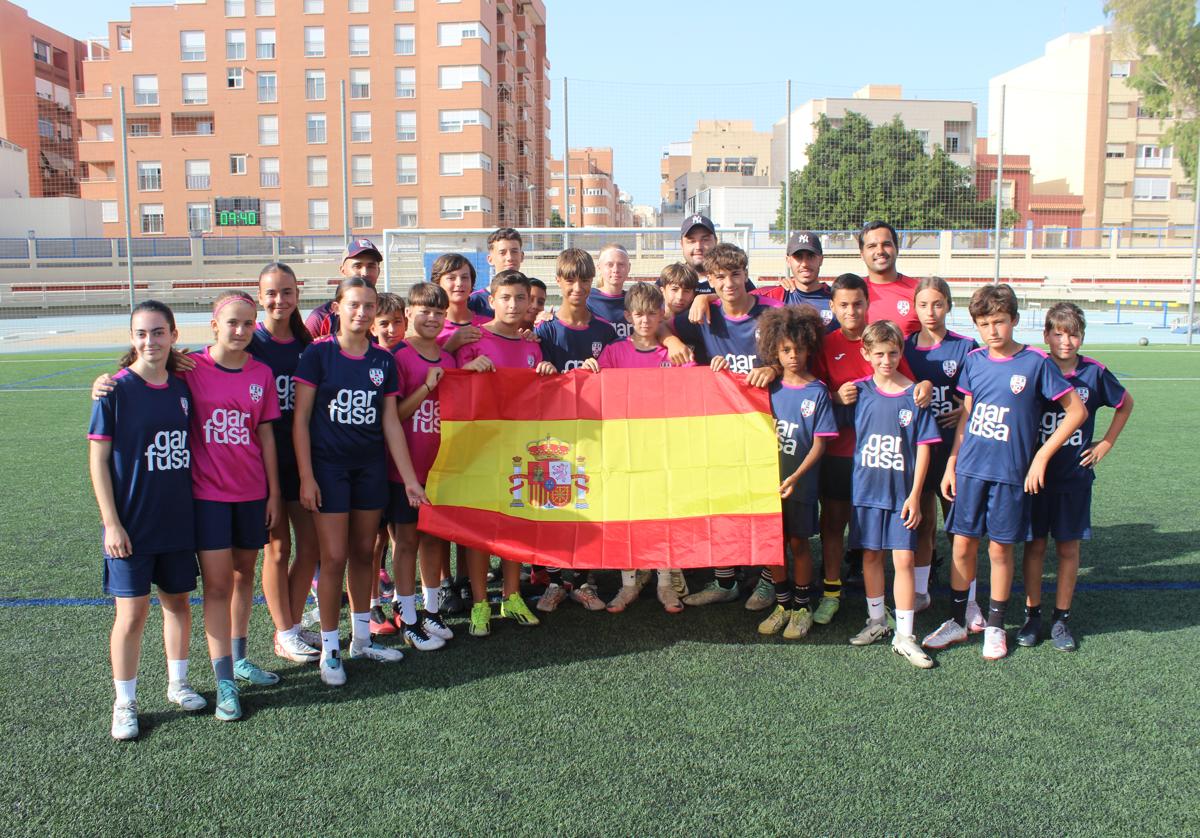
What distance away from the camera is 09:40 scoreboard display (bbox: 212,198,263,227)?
33.6m

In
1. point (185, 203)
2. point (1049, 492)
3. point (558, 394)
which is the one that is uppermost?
point (185, 203)

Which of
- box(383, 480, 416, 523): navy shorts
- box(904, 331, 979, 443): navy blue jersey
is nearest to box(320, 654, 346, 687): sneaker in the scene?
box(383, 480, 416, 523): navy shorts

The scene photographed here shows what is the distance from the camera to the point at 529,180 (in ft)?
174

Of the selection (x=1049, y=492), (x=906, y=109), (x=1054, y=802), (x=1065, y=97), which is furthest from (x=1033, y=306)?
(x=1065, y=97)

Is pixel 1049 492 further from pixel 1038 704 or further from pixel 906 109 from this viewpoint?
pixel 906 109

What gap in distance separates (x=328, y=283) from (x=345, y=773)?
90.8 feet

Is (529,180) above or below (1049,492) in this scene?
above

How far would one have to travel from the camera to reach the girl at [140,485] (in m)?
3.32

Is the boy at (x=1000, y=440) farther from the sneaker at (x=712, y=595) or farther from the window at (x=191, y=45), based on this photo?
the window at (x=191, y=45)

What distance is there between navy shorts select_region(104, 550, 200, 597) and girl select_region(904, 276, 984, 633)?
10.7 ft

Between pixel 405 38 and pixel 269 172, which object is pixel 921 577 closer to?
pixel 269 172

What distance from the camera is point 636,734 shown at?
3.36 m

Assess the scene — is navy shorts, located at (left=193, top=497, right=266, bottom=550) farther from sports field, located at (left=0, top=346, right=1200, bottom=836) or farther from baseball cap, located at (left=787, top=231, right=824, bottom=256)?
baseball cap, located at (left=787, top=231, right=824, bottom=256)

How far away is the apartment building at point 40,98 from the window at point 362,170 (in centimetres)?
1433
